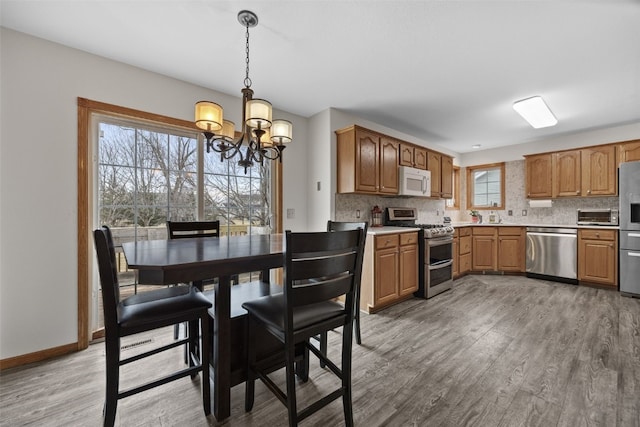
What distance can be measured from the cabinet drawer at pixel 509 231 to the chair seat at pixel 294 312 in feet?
14.4

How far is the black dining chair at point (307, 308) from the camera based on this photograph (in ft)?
3.90

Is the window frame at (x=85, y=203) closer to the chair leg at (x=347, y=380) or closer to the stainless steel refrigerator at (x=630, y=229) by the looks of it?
the chair leg at (x=347, y=380)

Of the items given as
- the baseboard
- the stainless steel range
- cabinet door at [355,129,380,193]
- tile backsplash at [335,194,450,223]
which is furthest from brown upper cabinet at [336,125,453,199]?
the baseboard

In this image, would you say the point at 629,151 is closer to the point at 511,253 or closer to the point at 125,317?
the point at 511,253

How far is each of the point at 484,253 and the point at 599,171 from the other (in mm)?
1980

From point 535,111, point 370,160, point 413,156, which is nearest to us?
point 535,111

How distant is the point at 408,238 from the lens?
3346 millimetres

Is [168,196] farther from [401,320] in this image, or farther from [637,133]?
[637,133]

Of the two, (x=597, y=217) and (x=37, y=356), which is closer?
(x=37, y=356)

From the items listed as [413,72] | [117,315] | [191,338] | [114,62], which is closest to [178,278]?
[117,315]

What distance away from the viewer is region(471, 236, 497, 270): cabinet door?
472cm

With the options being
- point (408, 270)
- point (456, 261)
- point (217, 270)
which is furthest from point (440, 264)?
point (217, 270)

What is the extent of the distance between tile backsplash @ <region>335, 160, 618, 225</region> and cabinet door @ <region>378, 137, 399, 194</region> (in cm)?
34

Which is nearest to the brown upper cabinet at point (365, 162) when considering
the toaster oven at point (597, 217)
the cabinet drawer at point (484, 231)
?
the cabinet drawer at point (484, 231)
